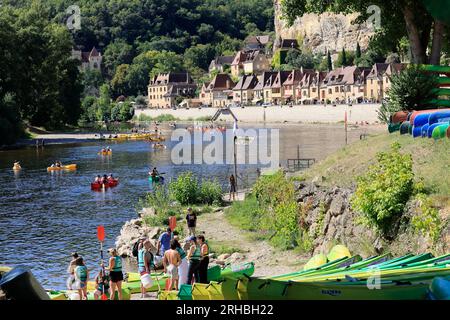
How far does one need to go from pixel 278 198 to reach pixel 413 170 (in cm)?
646

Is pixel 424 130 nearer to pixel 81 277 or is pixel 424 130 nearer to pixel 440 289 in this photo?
pixel 81 277

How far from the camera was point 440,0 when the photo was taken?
13.1m

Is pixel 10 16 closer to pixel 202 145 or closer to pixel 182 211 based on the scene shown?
pixel 202 145

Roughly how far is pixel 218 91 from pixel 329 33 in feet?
108

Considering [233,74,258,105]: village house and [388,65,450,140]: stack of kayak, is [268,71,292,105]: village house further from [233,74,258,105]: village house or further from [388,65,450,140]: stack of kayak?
[388,65,450,140]: stack of kayak

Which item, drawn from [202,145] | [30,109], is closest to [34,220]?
[202,145]

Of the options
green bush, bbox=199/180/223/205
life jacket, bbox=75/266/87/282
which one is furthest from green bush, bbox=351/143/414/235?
green bush, bbox=199/180/223/205

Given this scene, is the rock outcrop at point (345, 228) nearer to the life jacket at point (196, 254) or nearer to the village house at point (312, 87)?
the life jacket at point (196, 254)

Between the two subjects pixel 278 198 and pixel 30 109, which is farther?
pixel 30 109

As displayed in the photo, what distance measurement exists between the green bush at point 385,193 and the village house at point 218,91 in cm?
14345

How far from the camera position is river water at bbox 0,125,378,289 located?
2727cm

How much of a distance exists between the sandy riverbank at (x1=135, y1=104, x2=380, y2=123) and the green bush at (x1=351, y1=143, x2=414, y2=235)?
7543 cm

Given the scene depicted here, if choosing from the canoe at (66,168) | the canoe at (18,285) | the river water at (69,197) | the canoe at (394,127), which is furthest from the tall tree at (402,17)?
the canoe at (66,168)

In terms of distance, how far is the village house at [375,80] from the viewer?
124938 mm
